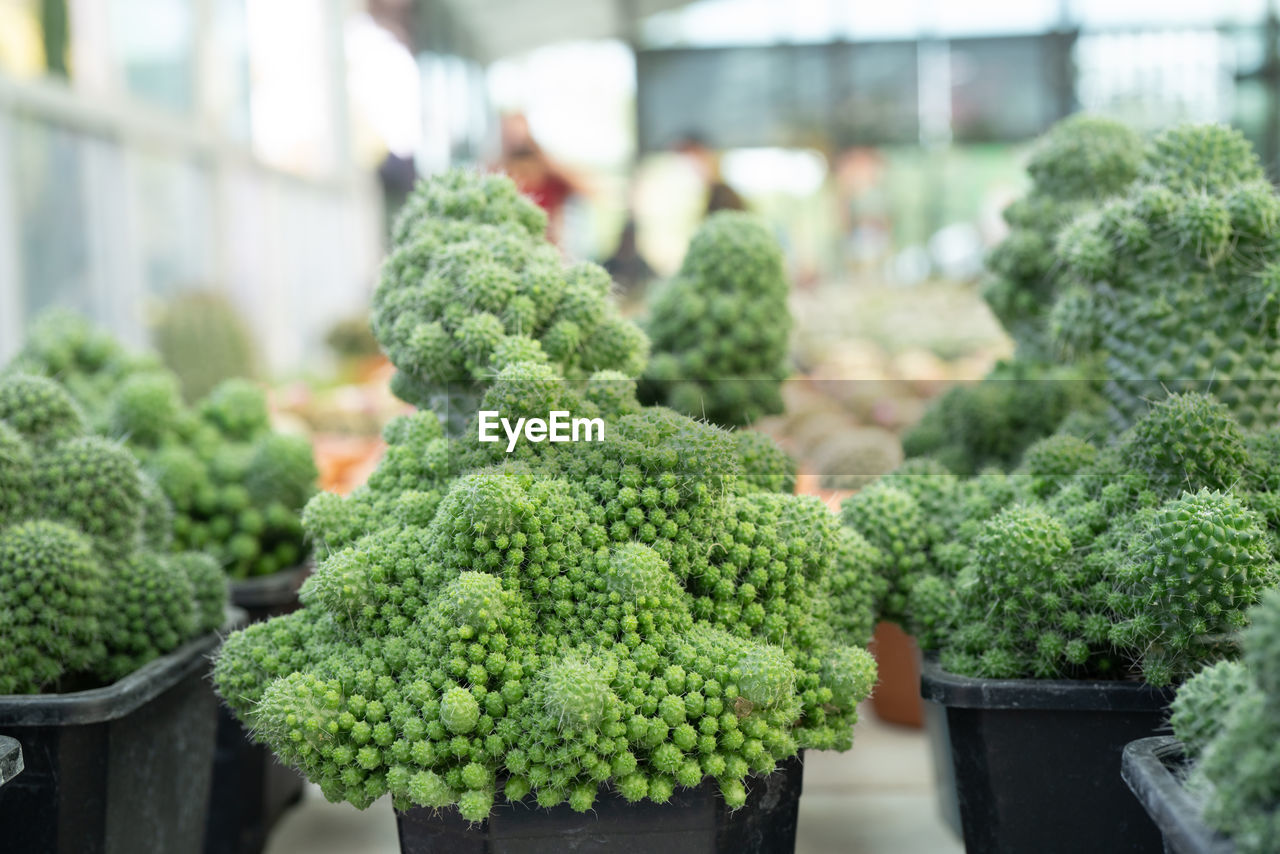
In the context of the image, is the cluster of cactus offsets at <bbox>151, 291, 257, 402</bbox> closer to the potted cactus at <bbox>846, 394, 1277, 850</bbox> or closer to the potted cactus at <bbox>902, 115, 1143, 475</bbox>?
the potted cactus at <bbox>902, 115, 1143, 475</bbox>

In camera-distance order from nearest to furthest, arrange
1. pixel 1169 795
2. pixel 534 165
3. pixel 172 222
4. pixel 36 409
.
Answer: pixel 1169 795
pixel 36 409
pixel 172 222
pixel 534 165

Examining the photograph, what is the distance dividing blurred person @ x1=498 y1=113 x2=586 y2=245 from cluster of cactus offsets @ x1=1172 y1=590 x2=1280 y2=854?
7995mm

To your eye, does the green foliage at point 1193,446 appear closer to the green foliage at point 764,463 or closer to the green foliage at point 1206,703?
the green foliage at point 1206,703

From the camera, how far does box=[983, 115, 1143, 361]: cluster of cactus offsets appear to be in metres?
2.09

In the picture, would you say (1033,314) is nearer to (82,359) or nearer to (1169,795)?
(1169,795)

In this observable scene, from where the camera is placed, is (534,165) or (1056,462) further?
(534,165)

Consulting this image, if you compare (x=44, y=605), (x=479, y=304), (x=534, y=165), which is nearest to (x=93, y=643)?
(x=44, y=605)

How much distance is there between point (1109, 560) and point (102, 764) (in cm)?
150

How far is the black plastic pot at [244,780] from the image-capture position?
210 centimetres

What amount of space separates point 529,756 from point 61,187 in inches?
154

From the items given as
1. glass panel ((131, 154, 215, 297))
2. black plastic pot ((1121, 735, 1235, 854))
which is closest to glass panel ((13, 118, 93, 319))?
glass panel ((131, 154, 215, 297))


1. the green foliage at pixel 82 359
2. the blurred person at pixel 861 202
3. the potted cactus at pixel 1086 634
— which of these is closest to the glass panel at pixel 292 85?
the green foliage at pixel 82 359

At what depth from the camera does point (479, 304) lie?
5.31ft

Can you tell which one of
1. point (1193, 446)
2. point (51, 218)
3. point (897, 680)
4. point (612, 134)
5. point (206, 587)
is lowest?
point (897, 680)
